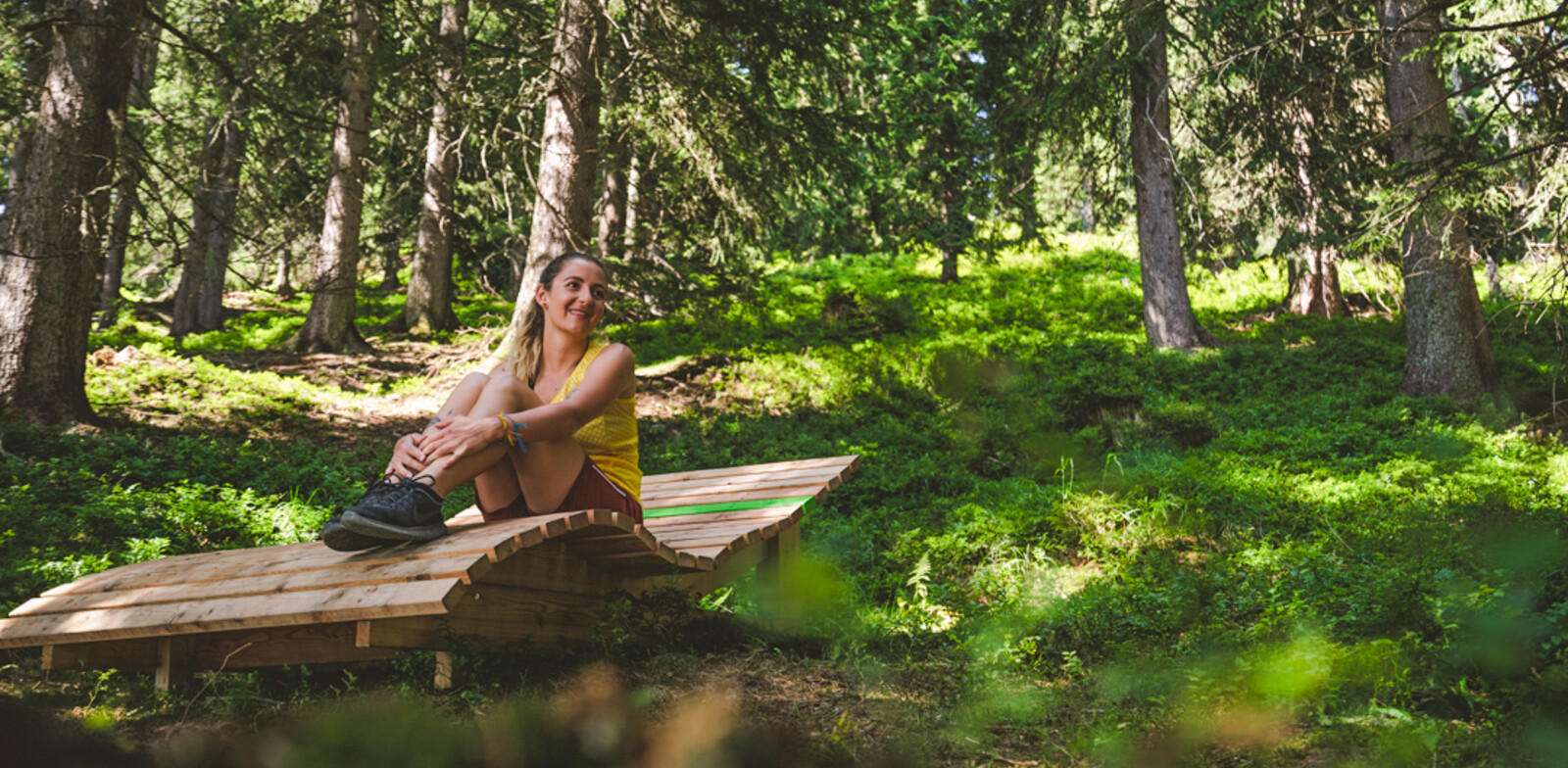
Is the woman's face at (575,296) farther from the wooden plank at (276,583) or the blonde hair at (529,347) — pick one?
→ the wooden plank at (276,583)

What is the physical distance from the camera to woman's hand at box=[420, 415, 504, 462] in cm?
326

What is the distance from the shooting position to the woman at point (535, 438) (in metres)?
3.11

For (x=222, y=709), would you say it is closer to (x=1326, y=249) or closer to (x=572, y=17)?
(x=572, y=17)

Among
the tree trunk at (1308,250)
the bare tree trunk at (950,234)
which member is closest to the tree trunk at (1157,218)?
the tree trunk at (1308,250)

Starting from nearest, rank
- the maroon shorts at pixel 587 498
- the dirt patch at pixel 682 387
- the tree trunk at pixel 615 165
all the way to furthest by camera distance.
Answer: the maroon shorts at pixel 587 498 < the tree trunk at pixel 615 165 < the dirt patch at pixel 682 387

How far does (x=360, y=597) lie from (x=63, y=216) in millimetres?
6902

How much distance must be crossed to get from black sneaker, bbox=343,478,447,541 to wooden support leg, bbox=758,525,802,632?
216 cm

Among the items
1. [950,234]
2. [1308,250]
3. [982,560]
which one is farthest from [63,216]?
[1308,250]

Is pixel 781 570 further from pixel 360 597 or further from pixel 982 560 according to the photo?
pixel 360 597

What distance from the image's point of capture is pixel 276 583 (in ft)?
9.73

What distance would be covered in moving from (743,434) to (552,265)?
5.67 m

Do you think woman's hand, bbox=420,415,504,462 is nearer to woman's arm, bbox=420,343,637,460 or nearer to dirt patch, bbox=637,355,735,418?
woman's arm, bbox=420,343,637,460

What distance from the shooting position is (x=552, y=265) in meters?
4.15

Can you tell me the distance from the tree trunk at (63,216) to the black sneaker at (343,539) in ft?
19.1
